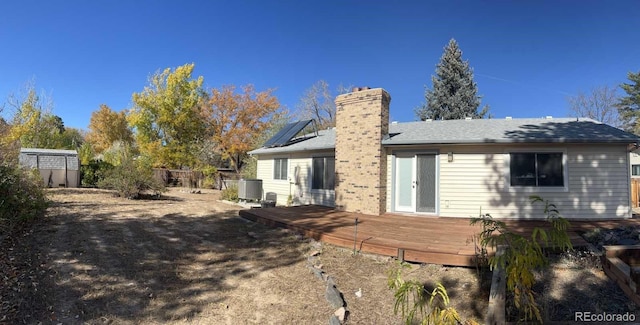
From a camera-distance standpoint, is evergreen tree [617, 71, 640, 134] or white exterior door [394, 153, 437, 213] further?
evergreen tree [617, 71, 640, 134]

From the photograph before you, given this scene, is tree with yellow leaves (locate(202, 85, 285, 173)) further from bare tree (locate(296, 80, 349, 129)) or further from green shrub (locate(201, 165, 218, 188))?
green shrub (locate(201, 165, 218, 188))

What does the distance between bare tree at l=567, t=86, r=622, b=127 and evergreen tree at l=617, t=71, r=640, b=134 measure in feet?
1.53

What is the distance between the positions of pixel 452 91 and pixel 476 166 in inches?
772

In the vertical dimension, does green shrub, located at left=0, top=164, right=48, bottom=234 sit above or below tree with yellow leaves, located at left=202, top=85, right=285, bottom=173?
below

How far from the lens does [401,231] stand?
680 centimetres

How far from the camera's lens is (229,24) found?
14758 millimetres

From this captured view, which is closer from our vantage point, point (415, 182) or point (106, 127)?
Result: point (415, 182)

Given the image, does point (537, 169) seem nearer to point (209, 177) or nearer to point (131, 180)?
point (131, 180)

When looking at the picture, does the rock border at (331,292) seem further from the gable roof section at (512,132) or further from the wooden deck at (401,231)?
the gable roof section at (512,132)

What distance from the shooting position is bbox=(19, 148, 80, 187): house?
1783cm

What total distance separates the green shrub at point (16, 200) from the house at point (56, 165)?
12487 mm

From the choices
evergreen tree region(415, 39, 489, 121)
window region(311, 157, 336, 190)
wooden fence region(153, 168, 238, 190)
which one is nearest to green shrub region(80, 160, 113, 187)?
wooden fence region(153, 168, 238, 190)

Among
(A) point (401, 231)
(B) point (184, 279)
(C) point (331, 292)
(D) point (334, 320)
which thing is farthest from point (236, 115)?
(D) point (334, 320)

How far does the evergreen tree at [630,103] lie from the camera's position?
28.3 metres
